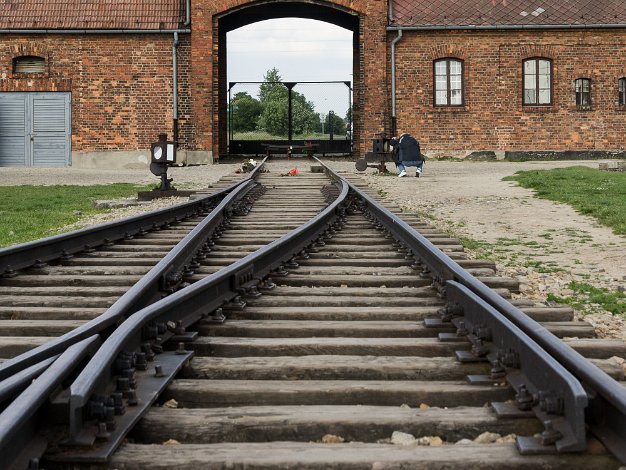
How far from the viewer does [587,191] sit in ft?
44.9

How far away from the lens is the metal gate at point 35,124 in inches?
1015

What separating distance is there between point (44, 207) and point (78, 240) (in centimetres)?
604

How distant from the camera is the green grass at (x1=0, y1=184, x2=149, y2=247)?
364 inches

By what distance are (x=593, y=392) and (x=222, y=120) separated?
26.7 metres

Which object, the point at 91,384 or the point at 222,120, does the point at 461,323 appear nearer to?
the point at 91,384

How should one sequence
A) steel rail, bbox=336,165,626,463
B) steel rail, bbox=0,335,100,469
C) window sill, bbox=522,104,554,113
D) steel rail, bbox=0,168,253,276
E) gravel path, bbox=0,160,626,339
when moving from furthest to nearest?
window sill, bbox=522,104,554,113 → gravel path, bbox=0,160,626,339 → steel rail, bbox=0,168,253,276 → steel rail, bbox=336,165,626,463 → steel rail, bbox=0,335,100,469

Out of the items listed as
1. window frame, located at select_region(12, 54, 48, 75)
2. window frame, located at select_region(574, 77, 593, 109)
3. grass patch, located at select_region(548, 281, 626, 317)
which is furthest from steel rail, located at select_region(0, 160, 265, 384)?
window frame, located at select_region(574, 77, 593, 109)

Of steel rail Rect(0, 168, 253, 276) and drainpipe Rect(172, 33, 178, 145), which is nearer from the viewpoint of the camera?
steel rail Rect(0, 168, 253, 276)

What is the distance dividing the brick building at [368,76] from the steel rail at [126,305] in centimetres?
1885

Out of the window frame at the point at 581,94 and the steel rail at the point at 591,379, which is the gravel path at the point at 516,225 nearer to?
the steel rail at the point at 591,379

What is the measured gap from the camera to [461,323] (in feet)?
12.9

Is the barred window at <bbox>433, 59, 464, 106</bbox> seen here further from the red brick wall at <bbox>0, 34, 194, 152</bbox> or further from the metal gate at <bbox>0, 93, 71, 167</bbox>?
the metal gate at <bbox>0, 93, 71, 167</bbox>

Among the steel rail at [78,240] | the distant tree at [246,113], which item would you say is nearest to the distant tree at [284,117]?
the distant tree at [246,113]

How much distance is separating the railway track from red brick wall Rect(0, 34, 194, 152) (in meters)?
21.4
